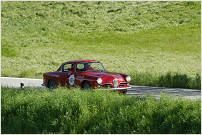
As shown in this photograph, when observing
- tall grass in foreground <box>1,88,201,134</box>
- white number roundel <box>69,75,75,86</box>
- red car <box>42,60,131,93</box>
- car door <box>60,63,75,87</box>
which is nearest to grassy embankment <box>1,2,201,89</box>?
car door <box>60,63,75,87</box>

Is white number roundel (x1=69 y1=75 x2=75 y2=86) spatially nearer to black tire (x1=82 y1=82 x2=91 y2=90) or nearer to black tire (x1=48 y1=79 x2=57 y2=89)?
black tire (x1=82 y1=82 x2=91 y2=90)

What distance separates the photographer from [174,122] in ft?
28.5

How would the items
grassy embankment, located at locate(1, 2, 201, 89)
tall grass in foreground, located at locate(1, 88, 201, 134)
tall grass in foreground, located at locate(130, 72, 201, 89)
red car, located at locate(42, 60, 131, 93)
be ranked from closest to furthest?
tall grass in foreground, located at locate(1, 88, 201, 134) → red car, located at locate(42, 60, 131, 93) → tall grass in foreground, located at locate(130, 72, 201, 89) → grassy embankment, located at locate(1, 2, 201, 89)

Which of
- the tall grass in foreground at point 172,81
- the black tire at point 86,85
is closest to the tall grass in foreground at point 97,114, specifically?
the black tire at point 86,85

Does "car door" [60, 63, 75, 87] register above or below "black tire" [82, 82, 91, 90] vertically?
above

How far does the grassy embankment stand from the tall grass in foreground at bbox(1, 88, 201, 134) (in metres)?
17.0

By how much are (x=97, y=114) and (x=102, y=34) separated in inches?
2376

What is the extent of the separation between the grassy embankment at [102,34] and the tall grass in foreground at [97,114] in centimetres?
1701

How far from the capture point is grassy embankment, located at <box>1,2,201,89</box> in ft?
147

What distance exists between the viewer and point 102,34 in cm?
6956

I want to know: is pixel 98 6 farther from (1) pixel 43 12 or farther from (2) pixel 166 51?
(2) pixel 166 51

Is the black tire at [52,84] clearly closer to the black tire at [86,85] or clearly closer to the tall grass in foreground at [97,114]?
the black tire at [86,85]

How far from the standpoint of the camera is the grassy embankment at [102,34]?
44.7 meters

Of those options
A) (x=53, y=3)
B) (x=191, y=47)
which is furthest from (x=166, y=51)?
(x=53, y=3)
